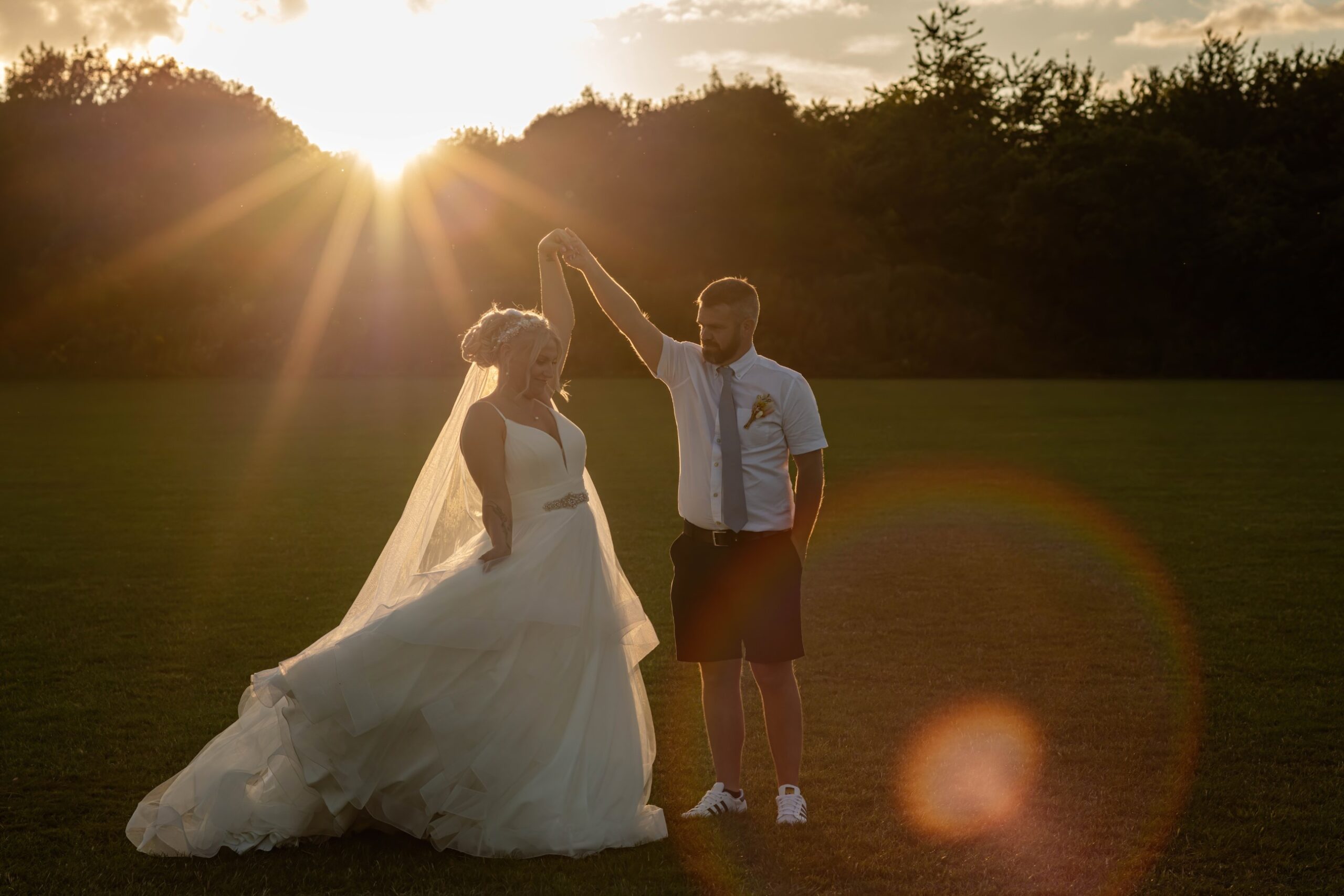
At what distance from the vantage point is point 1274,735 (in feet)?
20.8

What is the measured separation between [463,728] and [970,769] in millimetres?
2507

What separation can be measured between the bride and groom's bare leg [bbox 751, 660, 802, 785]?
49 cm

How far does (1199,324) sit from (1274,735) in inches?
2174

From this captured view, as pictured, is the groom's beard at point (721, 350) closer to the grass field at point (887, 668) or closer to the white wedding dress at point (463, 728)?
the white wedding dress at point (463, 728)

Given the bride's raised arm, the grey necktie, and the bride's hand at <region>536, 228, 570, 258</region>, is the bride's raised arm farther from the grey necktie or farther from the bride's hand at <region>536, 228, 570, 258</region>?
the grey necktie

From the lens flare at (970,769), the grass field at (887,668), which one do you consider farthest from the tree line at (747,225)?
the lens flare at (970,769)

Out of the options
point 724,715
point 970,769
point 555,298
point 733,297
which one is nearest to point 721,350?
point 733,297

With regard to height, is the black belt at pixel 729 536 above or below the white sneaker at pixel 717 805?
above

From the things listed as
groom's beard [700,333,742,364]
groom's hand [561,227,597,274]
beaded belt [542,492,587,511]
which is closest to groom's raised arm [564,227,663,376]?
groom's hand [561,227,597,274]

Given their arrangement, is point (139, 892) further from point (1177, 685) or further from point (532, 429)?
point (1177, 685)

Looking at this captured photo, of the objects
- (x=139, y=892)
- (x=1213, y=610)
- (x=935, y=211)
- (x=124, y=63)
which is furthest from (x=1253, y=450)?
(x=124, y=63)

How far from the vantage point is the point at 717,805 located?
5.19 meters

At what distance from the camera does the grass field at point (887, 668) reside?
15.4ft

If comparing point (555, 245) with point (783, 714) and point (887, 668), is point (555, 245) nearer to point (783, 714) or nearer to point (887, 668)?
point (783, 714)
